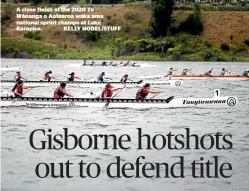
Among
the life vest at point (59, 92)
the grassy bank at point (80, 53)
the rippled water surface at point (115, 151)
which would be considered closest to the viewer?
the rippled water surface at point (115, 151)

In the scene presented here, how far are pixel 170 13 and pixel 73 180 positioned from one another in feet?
258

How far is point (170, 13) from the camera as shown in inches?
3563

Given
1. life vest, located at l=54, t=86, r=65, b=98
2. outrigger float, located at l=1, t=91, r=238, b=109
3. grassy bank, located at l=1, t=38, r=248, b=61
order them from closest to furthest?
outrigger float, located at l=1, t=91, r=238, b=109 → life vest, located at l=54, t=86, r=65, b=98 → grassy bank, located at l=1, t=38, r=248, b=61

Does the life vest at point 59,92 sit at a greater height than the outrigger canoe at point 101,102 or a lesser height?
greater

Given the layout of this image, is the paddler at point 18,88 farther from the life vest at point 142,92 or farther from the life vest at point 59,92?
the life vest at point 142,92

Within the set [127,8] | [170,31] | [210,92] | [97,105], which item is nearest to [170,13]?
[170,31]

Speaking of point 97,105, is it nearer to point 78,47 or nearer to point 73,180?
point 73,180

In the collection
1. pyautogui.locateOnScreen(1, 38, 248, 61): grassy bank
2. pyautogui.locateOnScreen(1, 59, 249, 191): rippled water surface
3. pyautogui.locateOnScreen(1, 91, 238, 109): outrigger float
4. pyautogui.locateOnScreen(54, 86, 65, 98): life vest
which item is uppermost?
pyautogui.locateOnScreen(1, 38, 248, 61): grassy bank

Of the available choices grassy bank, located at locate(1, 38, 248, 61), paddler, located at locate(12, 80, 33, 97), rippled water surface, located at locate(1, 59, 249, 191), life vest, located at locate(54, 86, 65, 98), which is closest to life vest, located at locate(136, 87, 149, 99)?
rippled water surface, located at locate(1, 59, 249, 191)

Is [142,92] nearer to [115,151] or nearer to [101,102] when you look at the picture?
[101,102]

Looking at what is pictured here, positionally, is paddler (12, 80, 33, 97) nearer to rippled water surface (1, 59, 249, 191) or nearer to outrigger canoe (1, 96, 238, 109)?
outrigger canoe (1, 96, 238, 109)

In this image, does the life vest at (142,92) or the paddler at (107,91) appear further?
the paddler at (107,91)

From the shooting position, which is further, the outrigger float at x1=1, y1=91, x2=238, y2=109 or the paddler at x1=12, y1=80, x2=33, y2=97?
the paddler at x1=12, y1=80, x2=33, y2=97

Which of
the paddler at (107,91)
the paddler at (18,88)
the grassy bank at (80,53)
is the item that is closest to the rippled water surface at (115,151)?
the paddler at (107,91)
